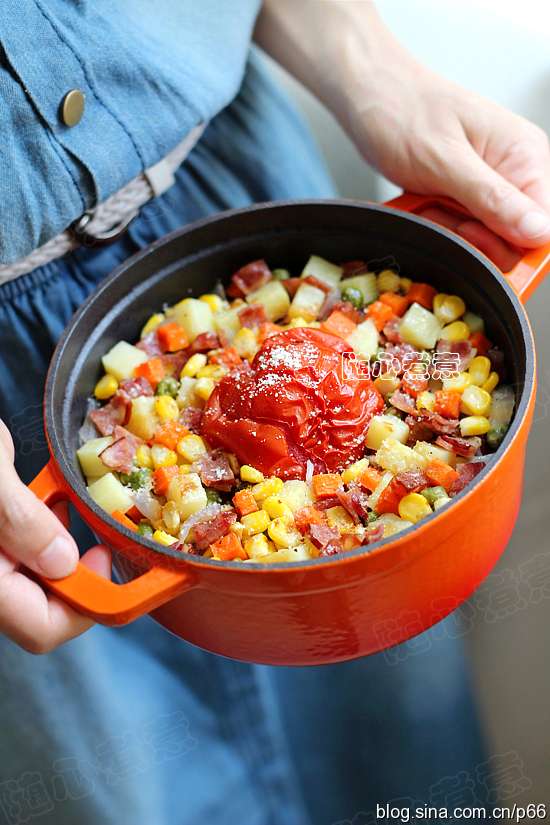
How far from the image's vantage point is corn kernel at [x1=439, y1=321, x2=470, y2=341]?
1.04m

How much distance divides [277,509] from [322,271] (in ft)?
1.70

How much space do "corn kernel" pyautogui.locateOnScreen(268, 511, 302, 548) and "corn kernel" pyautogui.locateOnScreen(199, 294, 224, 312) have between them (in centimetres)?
48

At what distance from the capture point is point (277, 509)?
0.87 meters

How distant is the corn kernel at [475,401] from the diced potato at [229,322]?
418 millimetres

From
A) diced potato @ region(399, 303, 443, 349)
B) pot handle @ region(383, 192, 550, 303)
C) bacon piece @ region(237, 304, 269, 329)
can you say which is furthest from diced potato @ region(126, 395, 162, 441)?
pot handle @ region(383, 192, 550, 303)

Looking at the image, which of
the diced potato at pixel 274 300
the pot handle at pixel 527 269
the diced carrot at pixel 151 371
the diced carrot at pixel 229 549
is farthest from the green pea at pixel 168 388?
the pot handle at pixel 527 269

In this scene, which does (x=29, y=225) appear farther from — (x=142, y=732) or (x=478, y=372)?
(x=142, y=732)

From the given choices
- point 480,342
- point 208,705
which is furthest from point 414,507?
point 208,705

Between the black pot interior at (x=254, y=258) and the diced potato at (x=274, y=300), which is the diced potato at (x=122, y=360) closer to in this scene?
the black pot interior at (x=254, y=258)

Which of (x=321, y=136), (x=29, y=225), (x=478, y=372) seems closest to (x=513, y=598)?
(x=478, y=372)

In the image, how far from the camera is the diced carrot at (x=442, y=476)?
2.86 feet

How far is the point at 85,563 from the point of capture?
0.88 metres

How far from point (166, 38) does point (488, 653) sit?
4.69 feet

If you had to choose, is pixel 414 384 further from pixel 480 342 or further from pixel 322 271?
pixel 322 271
